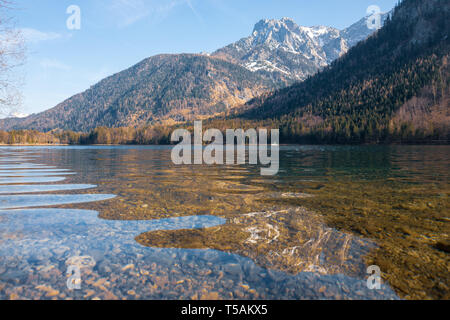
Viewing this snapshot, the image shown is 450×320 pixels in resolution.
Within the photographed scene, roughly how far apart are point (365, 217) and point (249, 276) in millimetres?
6071

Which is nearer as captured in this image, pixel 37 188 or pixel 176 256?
pixel 176 256

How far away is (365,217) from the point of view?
30.1ft

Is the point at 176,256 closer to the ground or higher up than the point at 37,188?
closer to the ground

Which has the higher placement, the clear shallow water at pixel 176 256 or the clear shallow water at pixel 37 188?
the clear shallow water at pixel 37 188

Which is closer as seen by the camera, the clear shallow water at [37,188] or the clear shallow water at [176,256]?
the clear shallow water at [176,256]

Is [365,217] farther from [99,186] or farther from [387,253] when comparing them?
[99,186]

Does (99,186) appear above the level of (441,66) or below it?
below

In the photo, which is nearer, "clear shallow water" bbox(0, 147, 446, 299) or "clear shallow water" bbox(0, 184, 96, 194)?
"clear shallow water" bbox(0, 147, 446, 299)

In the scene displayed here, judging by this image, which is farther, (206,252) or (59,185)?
(59,185)

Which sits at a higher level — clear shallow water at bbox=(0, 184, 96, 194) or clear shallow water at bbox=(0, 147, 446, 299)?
clear shallow water at bbox=(0, 184, 96, 194)
